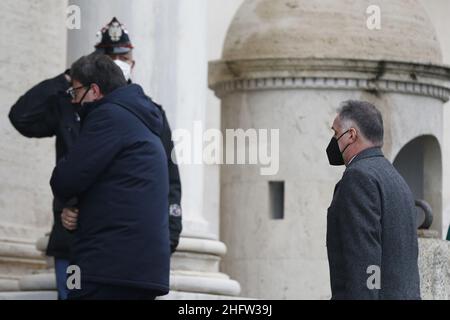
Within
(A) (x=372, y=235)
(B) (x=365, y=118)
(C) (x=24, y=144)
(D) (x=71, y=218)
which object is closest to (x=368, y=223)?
(A) (x=372, y=235)

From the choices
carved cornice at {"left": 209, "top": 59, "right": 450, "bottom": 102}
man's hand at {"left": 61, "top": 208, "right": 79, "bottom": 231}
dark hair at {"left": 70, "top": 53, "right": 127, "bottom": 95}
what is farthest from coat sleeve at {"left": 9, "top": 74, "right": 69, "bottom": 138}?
Result: carved cornice at {"left": 209, "top": 59, "right": 450, "bottom": 102}

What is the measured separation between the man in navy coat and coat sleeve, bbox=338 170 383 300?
1162 mm

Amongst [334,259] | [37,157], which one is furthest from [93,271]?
[37,157]

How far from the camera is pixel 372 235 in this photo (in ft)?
30.2

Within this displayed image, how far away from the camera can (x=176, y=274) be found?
14.2 m

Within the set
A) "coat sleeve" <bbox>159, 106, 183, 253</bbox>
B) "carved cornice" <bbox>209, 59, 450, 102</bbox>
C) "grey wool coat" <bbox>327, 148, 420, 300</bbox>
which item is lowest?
"grey wool coat" <bbox>327, 148, 420, 300</bbox>

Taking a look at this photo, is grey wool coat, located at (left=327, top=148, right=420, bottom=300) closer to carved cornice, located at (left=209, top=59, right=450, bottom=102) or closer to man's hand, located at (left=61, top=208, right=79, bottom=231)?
man's hand, located at (left=61, top=208, right=79, bottom=231)

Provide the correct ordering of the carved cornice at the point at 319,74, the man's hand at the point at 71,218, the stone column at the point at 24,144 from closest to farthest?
the man's hand at the point at 71,218 → the stone column at the point at 24,144 → the carved cornice at the point at 319,74

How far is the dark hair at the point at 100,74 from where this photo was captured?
10438mm

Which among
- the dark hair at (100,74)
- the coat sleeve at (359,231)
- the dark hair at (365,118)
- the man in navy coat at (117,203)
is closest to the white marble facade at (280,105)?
the dark hair at (100,74)

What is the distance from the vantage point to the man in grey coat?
920 cm

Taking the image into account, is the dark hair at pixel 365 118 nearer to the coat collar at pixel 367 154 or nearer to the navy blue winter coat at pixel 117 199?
the coat collar at pixel 367 154

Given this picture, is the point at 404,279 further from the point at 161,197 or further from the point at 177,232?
the point at 177,232
